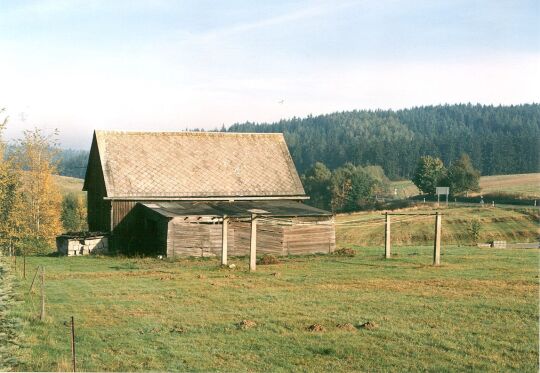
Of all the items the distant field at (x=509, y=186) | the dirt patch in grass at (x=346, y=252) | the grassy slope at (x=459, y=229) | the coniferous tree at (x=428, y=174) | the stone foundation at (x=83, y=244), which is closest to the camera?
the dirt patch in grass at (x=346, y=252)

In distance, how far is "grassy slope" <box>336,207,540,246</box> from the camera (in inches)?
2375

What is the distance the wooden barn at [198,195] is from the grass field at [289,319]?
22.4ft

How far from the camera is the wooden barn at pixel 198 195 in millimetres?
33562

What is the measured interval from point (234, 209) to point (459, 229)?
35460mm

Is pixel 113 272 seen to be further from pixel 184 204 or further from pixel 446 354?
pixel 446 354

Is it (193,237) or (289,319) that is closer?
(289,319)

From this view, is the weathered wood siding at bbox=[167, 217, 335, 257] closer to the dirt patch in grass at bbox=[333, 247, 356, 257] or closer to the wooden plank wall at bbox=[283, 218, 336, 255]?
the wooden plank wall at bbox=[283, 218, 336, 255]

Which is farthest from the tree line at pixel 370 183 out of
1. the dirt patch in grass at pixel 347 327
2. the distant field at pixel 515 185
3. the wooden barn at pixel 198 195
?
the dirt patch in grass at pixel 347 327

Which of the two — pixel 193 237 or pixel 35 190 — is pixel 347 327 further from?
pixel 35 190

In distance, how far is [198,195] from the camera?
3797cm

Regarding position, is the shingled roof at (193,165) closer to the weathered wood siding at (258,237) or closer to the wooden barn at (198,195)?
the wooden barn at (198,195)

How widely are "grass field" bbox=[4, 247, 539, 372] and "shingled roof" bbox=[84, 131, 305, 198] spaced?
11462 millimetres

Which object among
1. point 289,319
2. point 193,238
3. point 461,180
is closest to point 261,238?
point 193,238

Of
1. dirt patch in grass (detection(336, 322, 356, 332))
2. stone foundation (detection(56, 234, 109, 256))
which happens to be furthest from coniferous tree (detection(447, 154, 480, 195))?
dirt patch in grass (detection(336, 322, 356, 332))
